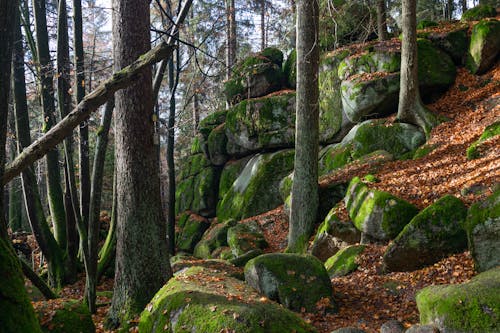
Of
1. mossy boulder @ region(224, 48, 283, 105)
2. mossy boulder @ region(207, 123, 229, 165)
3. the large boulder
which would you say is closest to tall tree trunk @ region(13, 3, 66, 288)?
the large boulder

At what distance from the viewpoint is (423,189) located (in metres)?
8.33

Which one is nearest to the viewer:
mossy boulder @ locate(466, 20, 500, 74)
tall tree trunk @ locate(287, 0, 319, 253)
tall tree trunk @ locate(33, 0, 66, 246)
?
tall tree trunk @ locate(287, 0, 319, 253)

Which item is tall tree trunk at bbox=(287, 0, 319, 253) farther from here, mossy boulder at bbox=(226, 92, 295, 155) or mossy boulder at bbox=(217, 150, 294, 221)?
mossy boulder at bbox=(226, 92, 295, 155)

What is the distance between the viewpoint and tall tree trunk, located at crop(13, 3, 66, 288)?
364 inches

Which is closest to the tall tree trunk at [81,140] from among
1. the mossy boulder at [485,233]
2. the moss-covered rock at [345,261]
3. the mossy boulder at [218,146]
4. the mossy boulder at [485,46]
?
Answer: the moss-covered rock at [345,261]

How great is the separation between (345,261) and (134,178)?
4.47 meters

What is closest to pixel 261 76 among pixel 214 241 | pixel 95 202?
pixel 214 241

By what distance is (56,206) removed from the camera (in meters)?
11.1

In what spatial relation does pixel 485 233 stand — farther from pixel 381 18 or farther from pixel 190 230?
pixel 190 230

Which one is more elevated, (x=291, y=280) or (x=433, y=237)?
(x=433, y=237)

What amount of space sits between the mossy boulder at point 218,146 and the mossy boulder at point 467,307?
16.1 meters

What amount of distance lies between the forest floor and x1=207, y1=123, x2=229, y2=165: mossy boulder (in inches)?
260

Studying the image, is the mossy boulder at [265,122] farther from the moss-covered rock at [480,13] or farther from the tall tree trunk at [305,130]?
the moss-covered rock at [480,13]

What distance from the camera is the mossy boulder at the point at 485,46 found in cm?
1338
